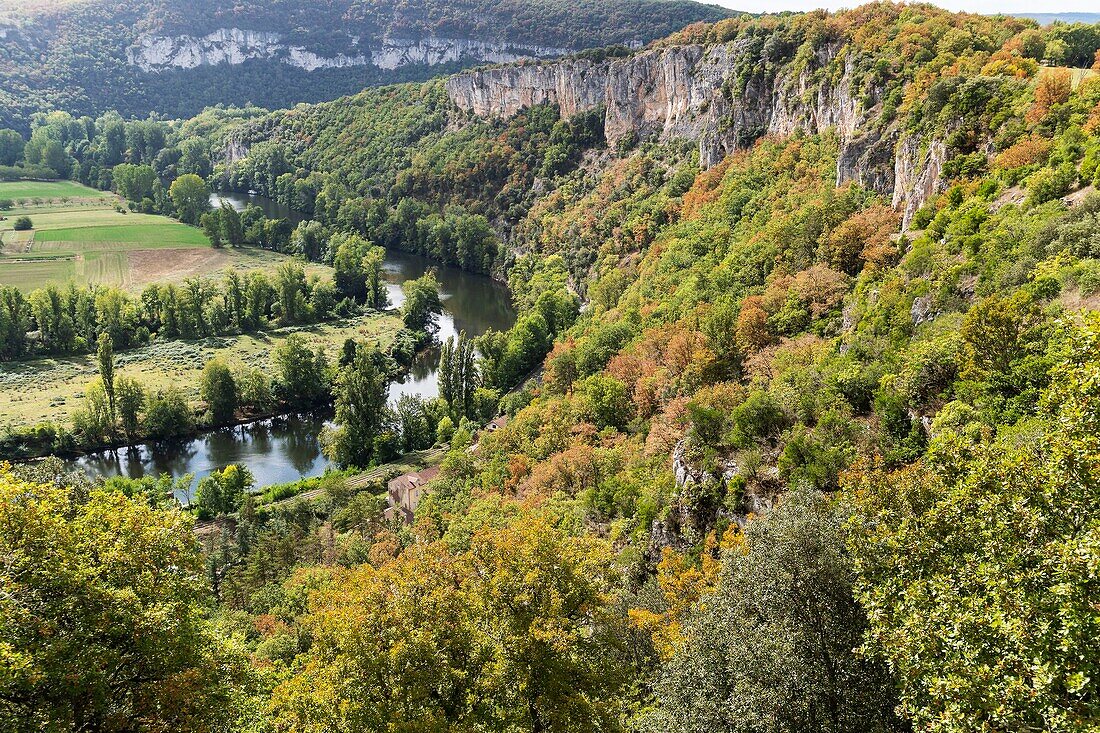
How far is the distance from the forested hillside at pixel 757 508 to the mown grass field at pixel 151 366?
19.9 metres

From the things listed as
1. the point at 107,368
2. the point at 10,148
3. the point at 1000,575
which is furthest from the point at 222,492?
the point at 10,148

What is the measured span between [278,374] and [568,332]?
99.0ft

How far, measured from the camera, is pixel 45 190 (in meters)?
134

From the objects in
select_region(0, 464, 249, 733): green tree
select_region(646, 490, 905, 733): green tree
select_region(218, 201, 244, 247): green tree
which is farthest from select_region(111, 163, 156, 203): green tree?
select_region(646, 490, 905, 733): green tree

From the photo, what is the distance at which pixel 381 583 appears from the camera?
1517 centimetres

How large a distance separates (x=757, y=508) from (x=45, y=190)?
160856mm

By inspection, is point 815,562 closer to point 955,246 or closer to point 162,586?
point 162,586

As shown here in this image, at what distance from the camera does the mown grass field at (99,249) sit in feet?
307

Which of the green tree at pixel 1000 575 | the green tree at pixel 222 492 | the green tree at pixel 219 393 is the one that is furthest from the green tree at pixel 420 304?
the green tree at pixel 1000 575

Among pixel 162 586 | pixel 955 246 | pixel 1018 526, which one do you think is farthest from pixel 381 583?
pixel 955 246

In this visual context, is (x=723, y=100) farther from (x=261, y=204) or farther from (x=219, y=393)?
(x=261, y=204)

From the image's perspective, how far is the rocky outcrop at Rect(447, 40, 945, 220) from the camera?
4216 centimetres

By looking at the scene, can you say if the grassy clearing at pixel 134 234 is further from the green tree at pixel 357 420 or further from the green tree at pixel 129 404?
the green tree at pixel 357 420

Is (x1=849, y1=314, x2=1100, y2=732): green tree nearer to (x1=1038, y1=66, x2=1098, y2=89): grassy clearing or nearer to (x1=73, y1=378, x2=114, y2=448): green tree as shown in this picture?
(x1=1038, y1=66, x2=1098, y2=89): grassy clearing
